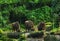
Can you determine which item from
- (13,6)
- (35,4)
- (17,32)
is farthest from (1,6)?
(17,32)

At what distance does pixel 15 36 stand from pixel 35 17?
3.35 m

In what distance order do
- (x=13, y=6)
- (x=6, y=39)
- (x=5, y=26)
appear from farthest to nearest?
(x=13, y=6)
(x=5, y=26)
(x=6, y=39)

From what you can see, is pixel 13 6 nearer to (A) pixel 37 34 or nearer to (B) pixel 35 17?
(B) pixel 35 17

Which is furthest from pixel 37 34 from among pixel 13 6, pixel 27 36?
pixel 13 6

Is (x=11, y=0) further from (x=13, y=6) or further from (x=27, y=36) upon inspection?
(x=27, y=36)

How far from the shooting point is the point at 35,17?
65.0 ft

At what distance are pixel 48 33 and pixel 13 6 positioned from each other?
4.40m

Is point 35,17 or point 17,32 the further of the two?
point 35,17

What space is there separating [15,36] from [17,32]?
1.65 ft

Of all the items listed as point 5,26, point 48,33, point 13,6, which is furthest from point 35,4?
point 48,33

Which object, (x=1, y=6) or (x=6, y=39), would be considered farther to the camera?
(x=1, y=6)

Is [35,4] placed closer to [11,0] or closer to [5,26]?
[11,0]

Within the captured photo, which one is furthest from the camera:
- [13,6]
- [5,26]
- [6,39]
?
[13,6]

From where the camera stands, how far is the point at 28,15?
1981cm
